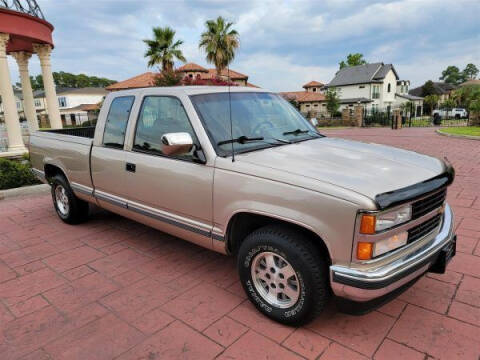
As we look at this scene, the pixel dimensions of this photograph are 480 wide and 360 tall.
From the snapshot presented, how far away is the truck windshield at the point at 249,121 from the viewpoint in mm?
3055

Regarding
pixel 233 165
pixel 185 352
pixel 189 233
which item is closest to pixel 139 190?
pixel 189 233

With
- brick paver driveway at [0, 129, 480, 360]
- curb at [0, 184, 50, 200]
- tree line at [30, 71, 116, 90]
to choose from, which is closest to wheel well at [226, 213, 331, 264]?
brick paver driveway at [0, 129, 480, 360]

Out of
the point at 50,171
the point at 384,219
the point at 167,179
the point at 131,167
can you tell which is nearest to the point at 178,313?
the point at 167,179

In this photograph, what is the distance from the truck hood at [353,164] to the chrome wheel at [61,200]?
3480 mm

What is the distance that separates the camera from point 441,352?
2.37 m

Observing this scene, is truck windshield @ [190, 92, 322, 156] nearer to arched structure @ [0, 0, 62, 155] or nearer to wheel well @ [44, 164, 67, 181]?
wheel well @ [44, 164, 67, 181]

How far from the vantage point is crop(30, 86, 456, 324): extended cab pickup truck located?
221 cm

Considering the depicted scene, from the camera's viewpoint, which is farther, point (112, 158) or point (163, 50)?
point (163, 50)

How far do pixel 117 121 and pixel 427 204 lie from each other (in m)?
3.31

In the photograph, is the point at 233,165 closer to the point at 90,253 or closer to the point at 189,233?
the point at 189,233

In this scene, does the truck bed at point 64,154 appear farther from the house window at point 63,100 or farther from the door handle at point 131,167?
the house window at point 63,100

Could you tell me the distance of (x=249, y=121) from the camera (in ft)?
11.0

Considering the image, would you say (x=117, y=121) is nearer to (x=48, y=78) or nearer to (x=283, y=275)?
(x=283, y=275)

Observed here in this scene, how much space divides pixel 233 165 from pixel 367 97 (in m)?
52.7
